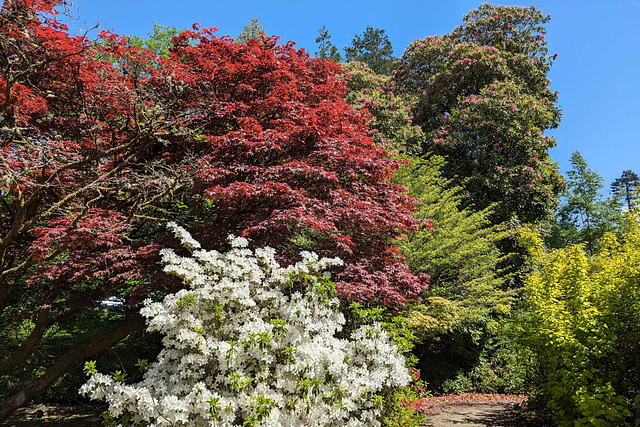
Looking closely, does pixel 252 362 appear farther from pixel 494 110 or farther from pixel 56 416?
pixel 494 110

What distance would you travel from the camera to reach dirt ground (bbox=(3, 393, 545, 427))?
6.57 meters

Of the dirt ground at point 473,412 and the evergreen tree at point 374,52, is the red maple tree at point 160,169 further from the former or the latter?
the evergreen tree at point 374,52

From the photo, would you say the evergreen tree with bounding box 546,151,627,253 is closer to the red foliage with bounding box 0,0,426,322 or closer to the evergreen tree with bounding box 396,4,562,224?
the evergreen tree with bounding box 396,4,562,224

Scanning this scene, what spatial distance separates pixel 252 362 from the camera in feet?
11.4

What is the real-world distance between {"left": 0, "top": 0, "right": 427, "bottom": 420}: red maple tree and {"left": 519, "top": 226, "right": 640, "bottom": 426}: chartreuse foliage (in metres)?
1.94

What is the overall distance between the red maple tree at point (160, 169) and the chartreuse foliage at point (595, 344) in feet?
6.37

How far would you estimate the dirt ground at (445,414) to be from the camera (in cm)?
657

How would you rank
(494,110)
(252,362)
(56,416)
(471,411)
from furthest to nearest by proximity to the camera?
1. (494,110)
2. (56,416)
3. (471,411)
4. (252,362)

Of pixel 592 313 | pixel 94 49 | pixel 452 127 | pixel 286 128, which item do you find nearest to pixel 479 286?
pixel 592 313

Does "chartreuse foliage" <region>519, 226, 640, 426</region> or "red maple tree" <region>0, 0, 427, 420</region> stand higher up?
"red maple tree" <region>0, 0, 427, 420</region>

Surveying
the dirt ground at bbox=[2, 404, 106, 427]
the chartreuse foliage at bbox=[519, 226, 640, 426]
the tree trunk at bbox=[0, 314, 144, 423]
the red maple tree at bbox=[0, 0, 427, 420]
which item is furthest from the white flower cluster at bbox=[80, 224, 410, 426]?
the dirt ground at bbox=[2, 404, 106, 427]

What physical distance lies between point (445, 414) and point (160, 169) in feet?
23.0

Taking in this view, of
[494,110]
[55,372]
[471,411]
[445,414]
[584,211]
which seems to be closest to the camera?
[55,372]

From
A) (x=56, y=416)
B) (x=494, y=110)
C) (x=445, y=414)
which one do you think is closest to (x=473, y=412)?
(x=445, y=414)
